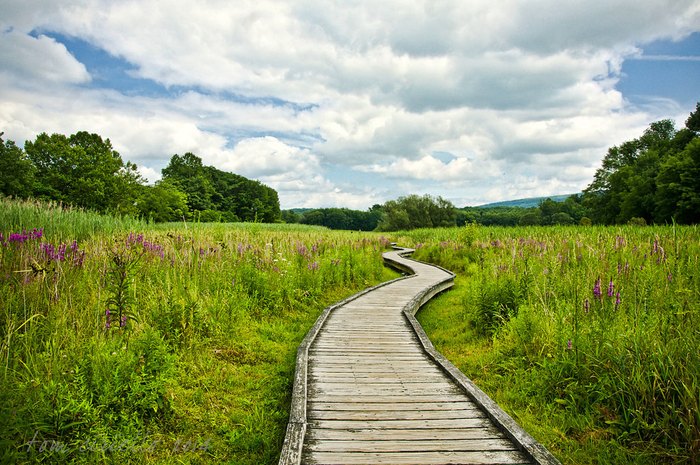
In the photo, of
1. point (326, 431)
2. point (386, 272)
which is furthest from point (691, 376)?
point (386, 272)

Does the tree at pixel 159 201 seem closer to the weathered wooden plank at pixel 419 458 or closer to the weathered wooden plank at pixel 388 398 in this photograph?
the weathered wooden plank at pixel 388 398

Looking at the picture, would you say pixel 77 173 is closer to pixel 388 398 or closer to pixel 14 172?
pixel 14 172

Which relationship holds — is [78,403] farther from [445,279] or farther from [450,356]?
[445,279]

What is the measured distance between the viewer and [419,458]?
3.05 m

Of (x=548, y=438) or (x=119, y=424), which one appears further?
(x=548, y=438)

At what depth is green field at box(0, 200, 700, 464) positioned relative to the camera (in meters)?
3.41

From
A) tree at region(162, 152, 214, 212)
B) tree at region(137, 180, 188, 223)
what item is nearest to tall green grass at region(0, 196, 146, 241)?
tree at region(137, 180, 188, 223)

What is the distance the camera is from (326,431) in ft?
11.4

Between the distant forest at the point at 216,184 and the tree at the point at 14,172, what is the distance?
7 cm

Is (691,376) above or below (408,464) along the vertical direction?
above

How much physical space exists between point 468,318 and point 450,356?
69.3 inches

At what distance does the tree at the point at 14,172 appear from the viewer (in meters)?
30.1

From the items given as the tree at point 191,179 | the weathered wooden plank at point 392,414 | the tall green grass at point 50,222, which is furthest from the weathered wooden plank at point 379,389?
the tree at point 191,179

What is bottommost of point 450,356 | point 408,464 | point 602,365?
point 450,356
